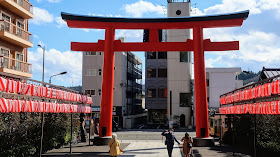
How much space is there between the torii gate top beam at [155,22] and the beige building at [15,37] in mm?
6133

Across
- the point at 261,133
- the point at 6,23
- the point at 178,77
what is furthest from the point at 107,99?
the point at 178,77

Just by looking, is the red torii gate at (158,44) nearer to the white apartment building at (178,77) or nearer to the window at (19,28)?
the window at (19,28)

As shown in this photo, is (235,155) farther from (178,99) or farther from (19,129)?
(178,99)

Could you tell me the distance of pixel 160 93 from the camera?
171 ft

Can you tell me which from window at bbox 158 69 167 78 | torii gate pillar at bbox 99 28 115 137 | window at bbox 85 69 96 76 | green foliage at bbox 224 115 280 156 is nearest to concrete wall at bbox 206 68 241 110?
window at bbox 158 69 167 78

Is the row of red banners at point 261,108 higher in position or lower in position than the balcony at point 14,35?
lower

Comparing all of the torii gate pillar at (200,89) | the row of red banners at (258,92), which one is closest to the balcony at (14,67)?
the torii gate pillar at (200,89)

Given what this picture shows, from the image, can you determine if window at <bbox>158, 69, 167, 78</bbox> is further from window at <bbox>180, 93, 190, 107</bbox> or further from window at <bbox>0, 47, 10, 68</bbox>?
window at <bbox>0, 47, 10, 68</bbox>

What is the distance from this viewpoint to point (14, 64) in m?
26.4

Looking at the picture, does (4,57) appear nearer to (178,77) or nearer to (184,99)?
(178,77)

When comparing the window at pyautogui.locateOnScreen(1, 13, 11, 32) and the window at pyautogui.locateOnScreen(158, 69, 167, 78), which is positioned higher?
the window at pyautogui.locateOnScreen(1, 13, 11, 32)

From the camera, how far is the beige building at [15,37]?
2458 centimetres

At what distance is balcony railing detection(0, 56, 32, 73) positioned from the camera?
24.3 metres

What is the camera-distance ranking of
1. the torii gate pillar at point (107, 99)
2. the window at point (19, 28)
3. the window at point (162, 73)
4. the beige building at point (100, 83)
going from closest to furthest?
1. the torii gate pillar at point (107, 99)
2. the window at point (19, 28)
3. the beige building at point (100, 83)
4. the window at point (162, 73)
